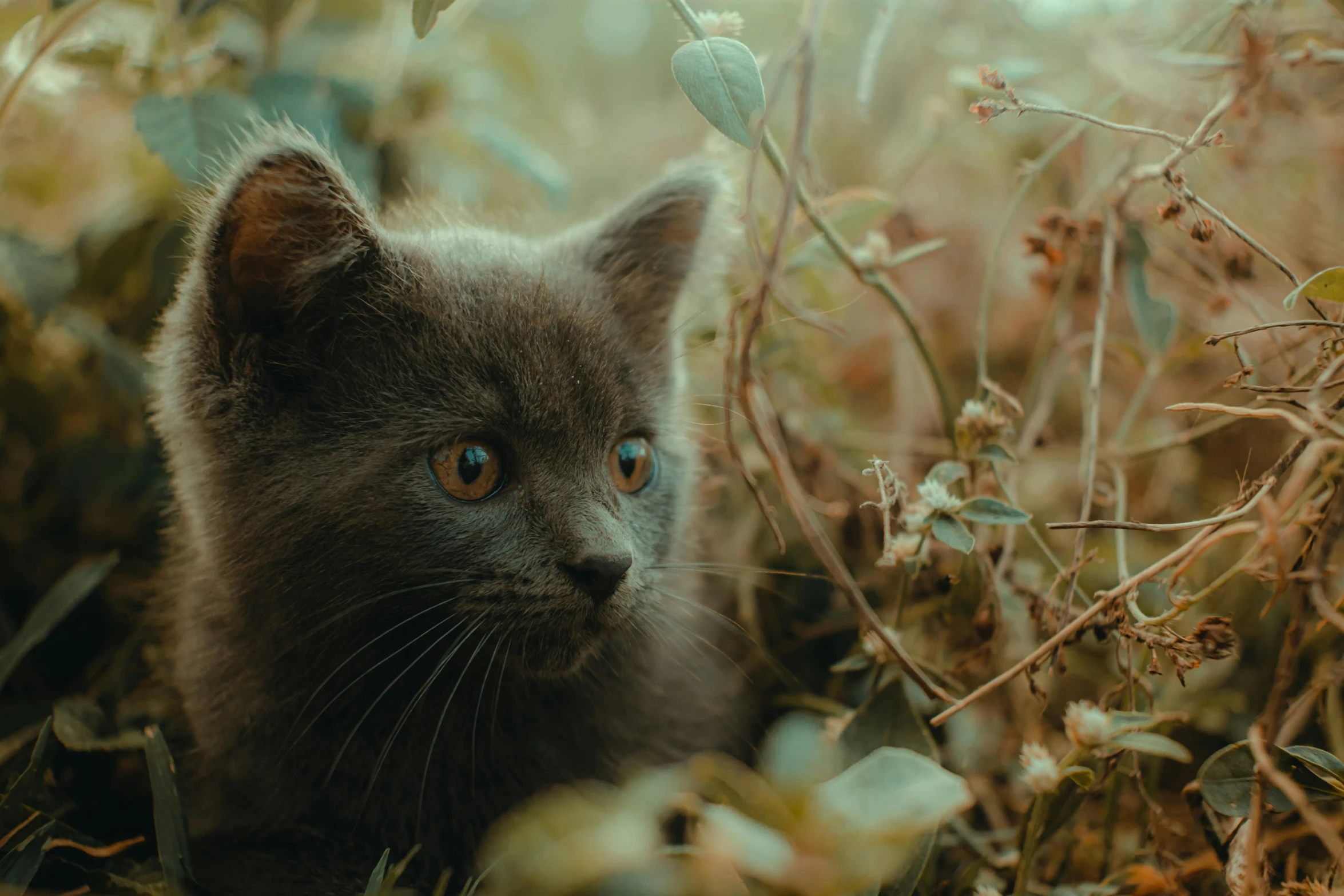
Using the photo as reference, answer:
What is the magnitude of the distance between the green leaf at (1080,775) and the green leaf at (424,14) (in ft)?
4.63

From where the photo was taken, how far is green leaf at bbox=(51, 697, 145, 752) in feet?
4.74

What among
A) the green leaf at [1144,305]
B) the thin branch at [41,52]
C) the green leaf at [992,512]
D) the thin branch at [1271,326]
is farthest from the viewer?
the green leaf at [1144,305]

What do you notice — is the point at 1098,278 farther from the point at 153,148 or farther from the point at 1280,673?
the point at 153,148

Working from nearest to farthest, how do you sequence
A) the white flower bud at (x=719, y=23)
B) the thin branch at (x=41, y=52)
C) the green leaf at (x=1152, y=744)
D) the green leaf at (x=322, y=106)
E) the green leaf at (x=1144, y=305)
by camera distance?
the green leaf at (x=1152, y=744) < the white flower bud at (x=719, y=23) < the thin branch at (x=41, y=52) < the green leaf at (x=1144, y=305) < the green leaf at (x=322, y=106)

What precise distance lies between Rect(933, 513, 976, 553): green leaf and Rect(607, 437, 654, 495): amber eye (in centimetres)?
60

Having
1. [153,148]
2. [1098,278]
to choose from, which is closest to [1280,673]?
[1098,278]

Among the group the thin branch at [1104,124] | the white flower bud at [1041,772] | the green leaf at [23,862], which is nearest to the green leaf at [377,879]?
the green leaf at [23,862]

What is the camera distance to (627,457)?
5.47ft

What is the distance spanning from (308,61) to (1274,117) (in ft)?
8.20

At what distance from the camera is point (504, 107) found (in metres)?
3.18

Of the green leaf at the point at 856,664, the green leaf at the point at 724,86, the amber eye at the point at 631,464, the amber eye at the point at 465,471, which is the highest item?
the green leaf at the point at 724,86

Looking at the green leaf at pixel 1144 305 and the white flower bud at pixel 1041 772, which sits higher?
the green leaf at pixel 1144 305

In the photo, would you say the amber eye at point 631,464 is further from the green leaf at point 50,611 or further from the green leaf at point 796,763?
the green leaf at point 50,611

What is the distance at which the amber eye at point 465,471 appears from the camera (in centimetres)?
143
